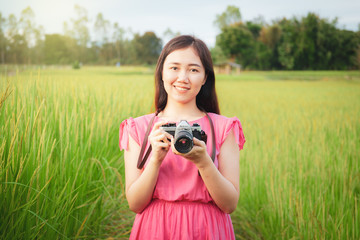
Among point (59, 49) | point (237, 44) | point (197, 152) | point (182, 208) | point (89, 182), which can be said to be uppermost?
point (237, 44)

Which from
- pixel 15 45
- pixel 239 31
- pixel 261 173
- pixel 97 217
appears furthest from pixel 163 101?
pixel 239 31

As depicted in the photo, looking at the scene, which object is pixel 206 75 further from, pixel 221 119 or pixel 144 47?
pixel 144 47

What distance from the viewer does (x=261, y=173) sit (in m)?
2.75

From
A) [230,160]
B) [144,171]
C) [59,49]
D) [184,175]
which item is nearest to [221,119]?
[230,160]

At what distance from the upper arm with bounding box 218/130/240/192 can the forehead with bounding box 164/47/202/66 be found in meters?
0.37

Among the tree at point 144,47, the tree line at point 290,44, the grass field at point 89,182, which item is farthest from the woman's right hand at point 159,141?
the tree at point 144,47

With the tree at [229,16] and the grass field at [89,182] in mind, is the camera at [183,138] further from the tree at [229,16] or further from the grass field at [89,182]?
the tree at [229,16]

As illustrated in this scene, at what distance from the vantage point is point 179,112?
1354mm

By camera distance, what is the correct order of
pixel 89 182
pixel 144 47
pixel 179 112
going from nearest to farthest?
pixel 179 112, pixel 89 182, pixel 144 47

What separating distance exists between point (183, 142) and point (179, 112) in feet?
1.17

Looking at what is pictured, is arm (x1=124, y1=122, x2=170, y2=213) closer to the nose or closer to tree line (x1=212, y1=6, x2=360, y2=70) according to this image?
the nose

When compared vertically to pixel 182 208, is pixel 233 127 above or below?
above

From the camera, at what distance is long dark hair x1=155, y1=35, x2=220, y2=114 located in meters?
1.31

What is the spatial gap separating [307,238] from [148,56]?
844 inches
